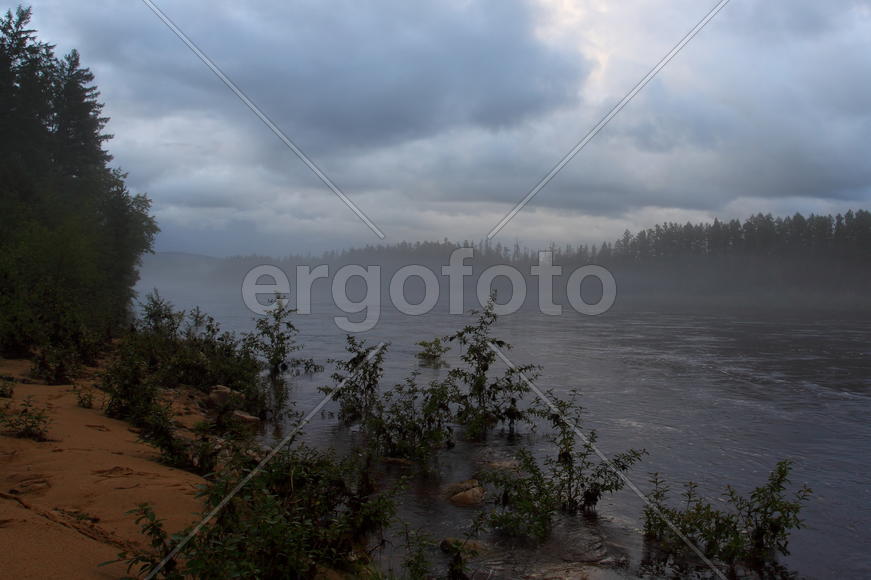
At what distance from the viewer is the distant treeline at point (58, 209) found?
53.4ft

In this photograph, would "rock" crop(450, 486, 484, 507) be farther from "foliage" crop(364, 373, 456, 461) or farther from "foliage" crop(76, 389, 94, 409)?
"foliage" crop(76, 389, 94, 409)

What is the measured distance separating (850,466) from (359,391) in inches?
435

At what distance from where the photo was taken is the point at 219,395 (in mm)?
14930

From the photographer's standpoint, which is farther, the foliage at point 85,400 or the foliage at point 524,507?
the foliage at point 85,400

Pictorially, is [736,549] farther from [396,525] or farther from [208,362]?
[208,362]

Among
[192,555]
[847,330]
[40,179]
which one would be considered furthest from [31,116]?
[847,330]

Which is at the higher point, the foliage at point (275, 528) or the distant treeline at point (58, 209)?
the distant treeline at point (58, 209)

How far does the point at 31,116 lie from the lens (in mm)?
38156

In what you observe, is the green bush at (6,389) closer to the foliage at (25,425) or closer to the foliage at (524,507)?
the foliage at (25,425)

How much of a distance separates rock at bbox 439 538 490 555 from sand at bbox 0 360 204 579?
3.15m

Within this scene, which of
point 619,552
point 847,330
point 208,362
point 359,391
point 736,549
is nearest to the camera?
point 736,549

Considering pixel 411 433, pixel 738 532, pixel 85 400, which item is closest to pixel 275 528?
pixel 738 532

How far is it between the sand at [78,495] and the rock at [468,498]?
4010mm

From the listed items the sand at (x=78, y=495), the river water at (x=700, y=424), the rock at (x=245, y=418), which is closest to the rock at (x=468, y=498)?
the river water at (x=700, y=424)
